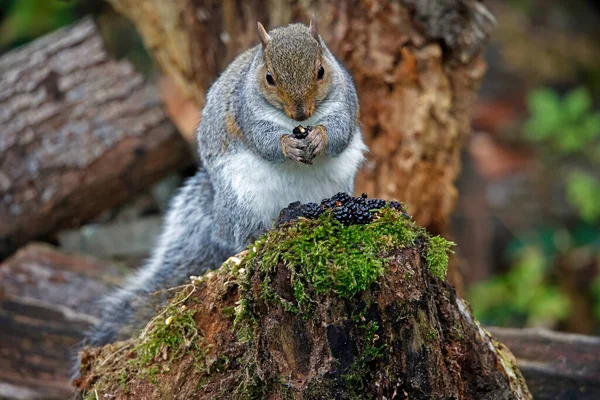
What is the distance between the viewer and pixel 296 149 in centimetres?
261

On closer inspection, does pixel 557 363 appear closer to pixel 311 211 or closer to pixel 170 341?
pixel 311 211

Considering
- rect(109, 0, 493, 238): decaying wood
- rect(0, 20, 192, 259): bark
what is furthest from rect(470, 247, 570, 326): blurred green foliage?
rect(0, 20, 192, 259): bark

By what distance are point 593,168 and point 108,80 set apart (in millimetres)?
4591

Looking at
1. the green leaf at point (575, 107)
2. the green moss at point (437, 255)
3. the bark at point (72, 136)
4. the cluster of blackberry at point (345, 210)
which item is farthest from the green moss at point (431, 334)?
the green leaf at point (575, 107)

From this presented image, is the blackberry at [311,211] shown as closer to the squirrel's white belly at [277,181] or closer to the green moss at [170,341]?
the green moss at [170,341]

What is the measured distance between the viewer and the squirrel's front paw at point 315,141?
2.60m

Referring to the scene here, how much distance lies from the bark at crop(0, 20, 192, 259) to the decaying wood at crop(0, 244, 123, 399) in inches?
14.2

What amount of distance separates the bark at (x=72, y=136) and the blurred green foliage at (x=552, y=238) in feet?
9.46

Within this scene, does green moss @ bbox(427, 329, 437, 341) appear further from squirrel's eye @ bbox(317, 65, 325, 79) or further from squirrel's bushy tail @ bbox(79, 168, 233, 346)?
squirrel's bushy tail @ bbox(79, 168, 233, 346)

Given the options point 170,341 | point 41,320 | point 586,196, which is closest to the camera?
point 170,341

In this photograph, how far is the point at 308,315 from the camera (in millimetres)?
2006

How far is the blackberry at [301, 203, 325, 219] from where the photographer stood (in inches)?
85.8

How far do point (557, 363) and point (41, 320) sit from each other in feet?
8.20

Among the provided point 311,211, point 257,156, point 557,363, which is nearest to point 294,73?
point 257,156
